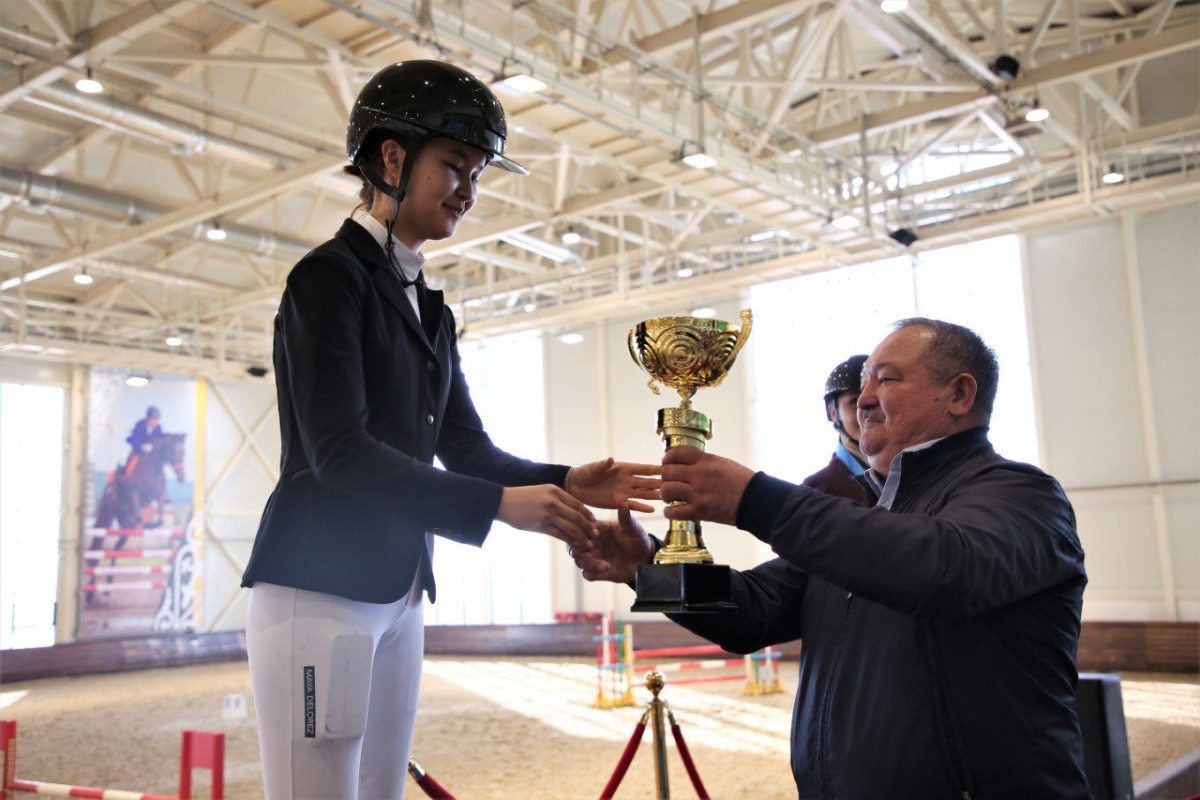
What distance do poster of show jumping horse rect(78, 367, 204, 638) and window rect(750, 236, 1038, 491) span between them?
450 inches

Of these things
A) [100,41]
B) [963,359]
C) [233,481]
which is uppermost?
[100,41]

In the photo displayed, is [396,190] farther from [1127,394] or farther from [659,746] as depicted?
[1127,394]

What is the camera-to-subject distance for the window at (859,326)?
1458cm

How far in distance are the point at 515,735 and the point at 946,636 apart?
7548 mm

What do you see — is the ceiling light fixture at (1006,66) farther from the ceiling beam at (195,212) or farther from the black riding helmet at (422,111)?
the black riding helmet at (422,111)

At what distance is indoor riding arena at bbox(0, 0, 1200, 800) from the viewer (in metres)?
1.75

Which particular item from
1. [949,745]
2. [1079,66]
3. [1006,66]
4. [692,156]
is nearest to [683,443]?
[949,745]

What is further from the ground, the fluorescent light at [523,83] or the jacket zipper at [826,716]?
the fluorescent light at [523,83]

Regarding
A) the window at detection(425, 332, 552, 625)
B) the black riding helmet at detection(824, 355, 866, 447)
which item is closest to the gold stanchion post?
the black riding helmet at detection(824, 355, 866, 447)

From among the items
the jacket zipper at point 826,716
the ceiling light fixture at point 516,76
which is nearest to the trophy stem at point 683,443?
the jacket zipper at point 826,716

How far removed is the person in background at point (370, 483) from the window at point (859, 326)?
42.2 ft

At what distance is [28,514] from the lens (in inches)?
713

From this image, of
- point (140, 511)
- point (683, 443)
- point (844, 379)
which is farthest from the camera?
point (140, 511)

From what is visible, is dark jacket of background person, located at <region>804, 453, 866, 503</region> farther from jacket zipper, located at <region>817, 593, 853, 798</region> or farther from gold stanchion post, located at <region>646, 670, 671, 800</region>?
jacket zipper, located at <region>817, 593, 853, 798</region>
